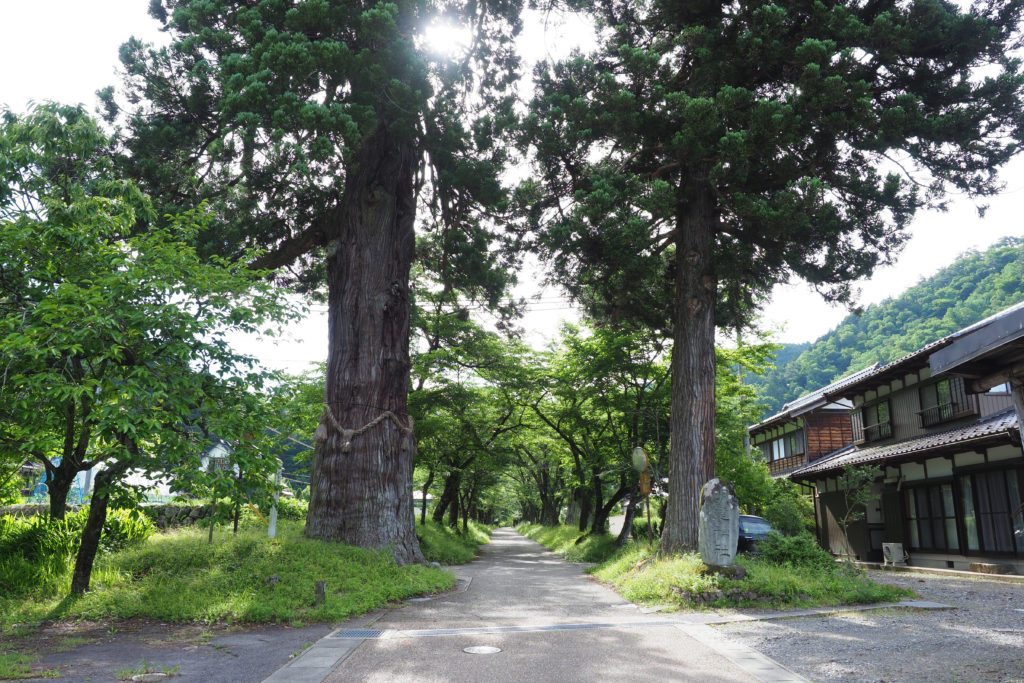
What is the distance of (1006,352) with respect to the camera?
5.38 m

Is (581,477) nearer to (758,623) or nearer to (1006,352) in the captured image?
(758,623)

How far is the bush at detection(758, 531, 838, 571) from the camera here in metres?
11.6

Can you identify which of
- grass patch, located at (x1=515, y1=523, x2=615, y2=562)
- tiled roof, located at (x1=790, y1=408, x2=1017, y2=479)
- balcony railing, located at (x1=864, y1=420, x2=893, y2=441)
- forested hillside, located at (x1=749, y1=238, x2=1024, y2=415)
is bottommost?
grass patch, located at (x1=515, y1=523, x2=615, y2=562)

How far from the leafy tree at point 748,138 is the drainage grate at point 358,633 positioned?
6.81 m

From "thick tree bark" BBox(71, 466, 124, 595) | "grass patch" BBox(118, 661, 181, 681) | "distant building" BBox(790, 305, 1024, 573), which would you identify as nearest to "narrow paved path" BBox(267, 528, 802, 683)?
"grass patch" BBox(118, 661, 181, 681)

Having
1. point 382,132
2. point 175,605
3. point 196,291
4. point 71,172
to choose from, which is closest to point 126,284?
point 196,291

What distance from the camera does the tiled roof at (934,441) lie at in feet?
47.6

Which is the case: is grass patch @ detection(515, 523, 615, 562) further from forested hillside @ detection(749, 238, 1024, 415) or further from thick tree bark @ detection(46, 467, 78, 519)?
forested hillside @ detection(749, 238, 1024, 415)

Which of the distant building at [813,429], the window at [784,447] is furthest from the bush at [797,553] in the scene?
the window at [784,447]

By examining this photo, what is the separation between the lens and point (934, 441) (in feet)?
55.1

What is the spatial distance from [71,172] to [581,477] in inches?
812

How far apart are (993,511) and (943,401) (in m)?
3.89

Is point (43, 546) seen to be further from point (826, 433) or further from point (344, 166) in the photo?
point (826, 433)

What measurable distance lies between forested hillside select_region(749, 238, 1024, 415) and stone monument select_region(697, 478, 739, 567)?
1369 inches
